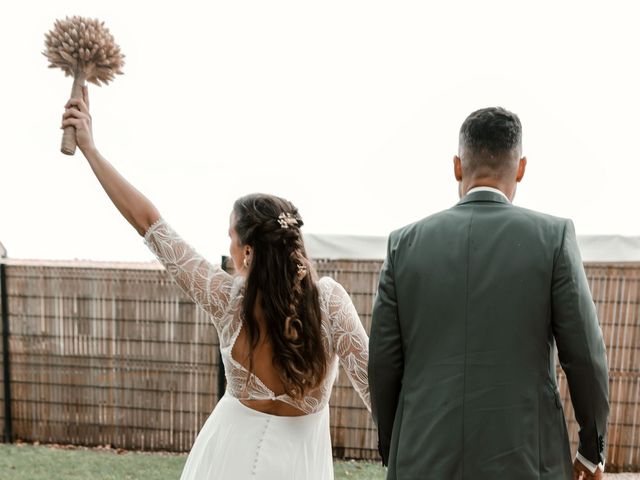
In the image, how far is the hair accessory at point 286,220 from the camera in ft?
5.60

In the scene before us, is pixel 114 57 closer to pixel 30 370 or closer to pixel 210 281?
pixel 210 281

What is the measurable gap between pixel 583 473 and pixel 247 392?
0.94 meters

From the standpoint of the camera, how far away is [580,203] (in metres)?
4.97

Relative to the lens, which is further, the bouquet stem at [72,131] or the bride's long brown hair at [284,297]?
the bride's long brown hair at [284,297]

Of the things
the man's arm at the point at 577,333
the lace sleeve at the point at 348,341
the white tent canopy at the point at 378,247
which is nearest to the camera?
the man's arm at the point at 577,333

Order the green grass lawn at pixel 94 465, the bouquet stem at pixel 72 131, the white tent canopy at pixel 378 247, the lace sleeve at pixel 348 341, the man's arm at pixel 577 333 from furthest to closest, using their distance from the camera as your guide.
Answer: the white tent canopy at pixel 378 247 < the green grass lawn at pixel 94 465 < the lace sleeve at pixel 348 341 < the bouquet stem at pixel 72 131 < the man's arm at pixel 577 333

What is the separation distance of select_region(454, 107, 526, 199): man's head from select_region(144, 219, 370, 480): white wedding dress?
1.71 feet

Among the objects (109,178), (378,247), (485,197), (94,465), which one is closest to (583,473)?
(485,197)

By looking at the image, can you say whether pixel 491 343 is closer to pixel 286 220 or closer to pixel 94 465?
pixel 286 220

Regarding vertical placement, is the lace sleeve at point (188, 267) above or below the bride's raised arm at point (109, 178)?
below

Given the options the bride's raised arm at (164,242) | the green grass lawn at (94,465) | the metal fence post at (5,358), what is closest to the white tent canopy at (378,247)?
the green grass lawn at (94,465)

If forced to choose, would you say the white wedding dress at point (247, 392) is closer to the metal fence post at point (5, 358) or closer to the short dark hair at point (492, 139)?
the short dark hair at point (492, 139)

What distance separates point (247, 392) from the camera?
5.47 ft

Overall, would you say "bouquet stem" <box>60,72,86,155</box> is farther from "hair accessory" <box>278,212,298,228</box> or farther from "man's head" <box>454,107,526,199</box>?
"man's head" <box>454,107,526,199</box>
